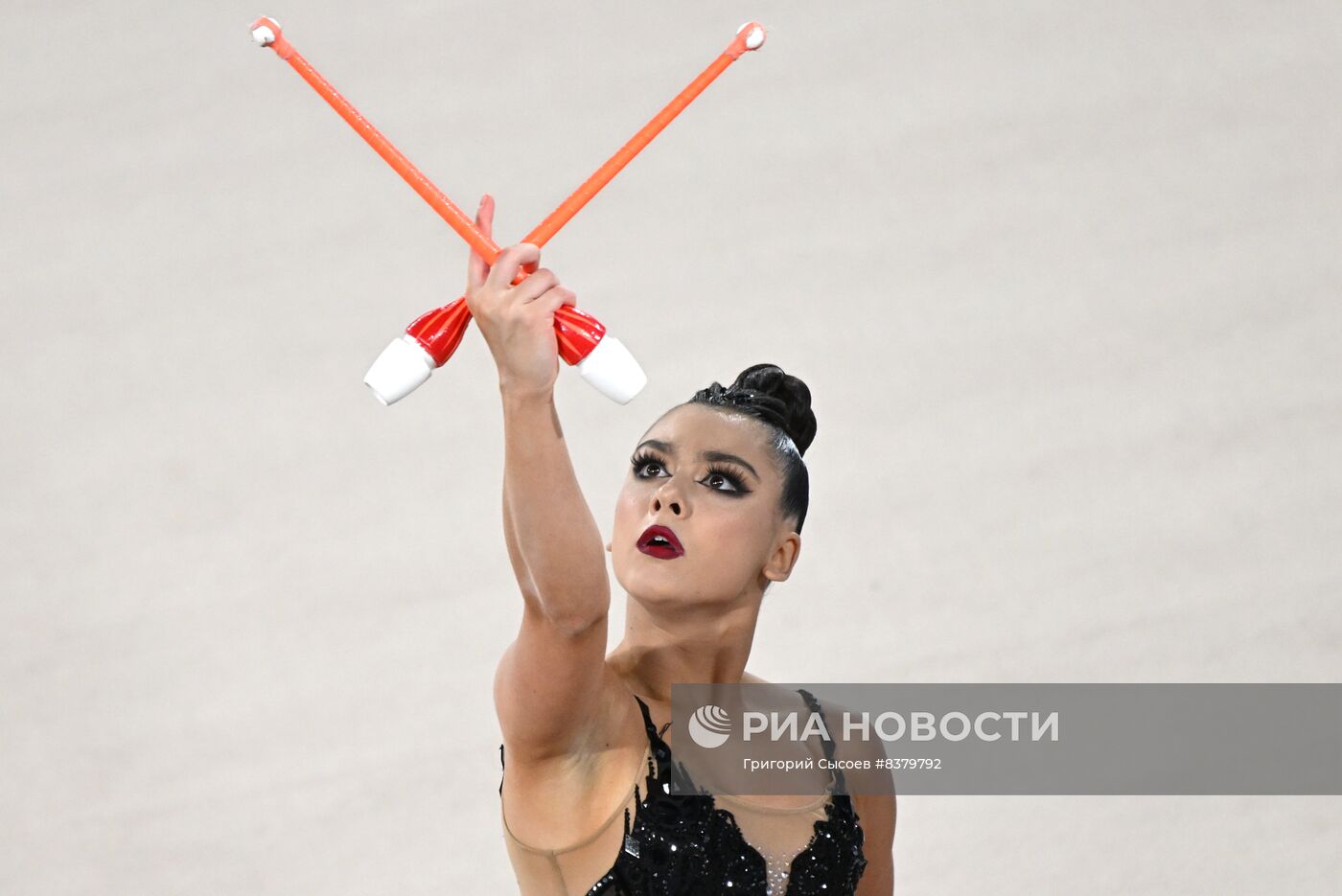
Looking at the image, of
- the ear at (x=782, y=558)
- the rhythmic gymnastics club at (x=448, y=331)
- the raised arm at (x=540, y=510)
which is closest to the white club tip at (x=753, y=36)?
the rhythmic gymnastics club at (x=448, y=331)

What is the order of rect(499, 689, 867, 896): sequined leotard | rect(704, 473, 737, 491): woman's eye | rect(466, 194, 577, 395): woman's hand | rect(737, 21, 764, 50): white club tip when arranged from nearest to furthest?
rect(466, 194, 577, 395): woman's hand < rect(737, 21, 764, 50): white club tip < rect(499, 689, 867, 896): sequined leotard < rect(704, 473, 737, 491): woman's eye

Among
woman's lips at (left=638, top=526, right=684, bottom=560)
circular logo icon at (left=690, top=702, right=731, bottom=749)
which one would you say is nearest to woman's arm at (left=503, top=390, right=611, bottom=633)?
woman's lips at (left=638, top=526, right=684, bottom=560)

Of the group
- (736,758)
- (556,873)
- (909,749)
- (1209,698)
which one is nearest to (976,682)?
(909,749)

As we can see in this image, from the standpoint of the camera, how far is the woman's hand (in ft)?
4.46

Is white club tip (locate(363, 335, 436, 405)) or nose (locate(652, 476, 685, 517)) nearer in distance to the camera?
white club tip (locate(363, 335, 436, 405))

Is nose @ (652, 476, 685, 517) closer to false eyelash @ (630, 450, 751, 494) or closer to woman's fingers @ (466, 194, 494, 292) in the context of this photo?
false eyelash @ (630, 450, 751, 494)

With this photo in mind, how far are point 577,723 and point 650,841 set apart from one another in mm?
153

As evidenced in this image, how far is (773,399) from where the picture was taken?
6.30 ft

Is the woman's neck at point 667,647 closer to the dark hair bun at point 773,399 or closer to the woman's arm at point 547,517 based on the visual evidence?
the dark hair bun at point 773,399

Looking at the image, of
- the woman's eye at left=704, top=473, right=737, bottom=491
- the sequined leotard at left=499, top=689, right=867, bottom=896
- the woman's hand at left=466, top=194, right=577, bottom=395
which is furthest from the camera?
the woman's eye at left=704, top=473, right=737, bottom=491

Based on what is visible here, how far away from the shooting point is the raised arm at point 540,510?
137 centimetres

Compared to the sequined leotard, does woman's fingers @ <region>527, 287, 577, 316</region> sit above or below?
above

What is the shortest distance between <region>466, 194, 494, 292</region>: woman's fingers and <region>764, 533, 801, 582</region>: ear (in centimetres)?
59

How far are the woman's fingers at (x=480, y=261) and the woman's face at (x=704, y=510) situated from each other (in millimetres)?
→ 433
